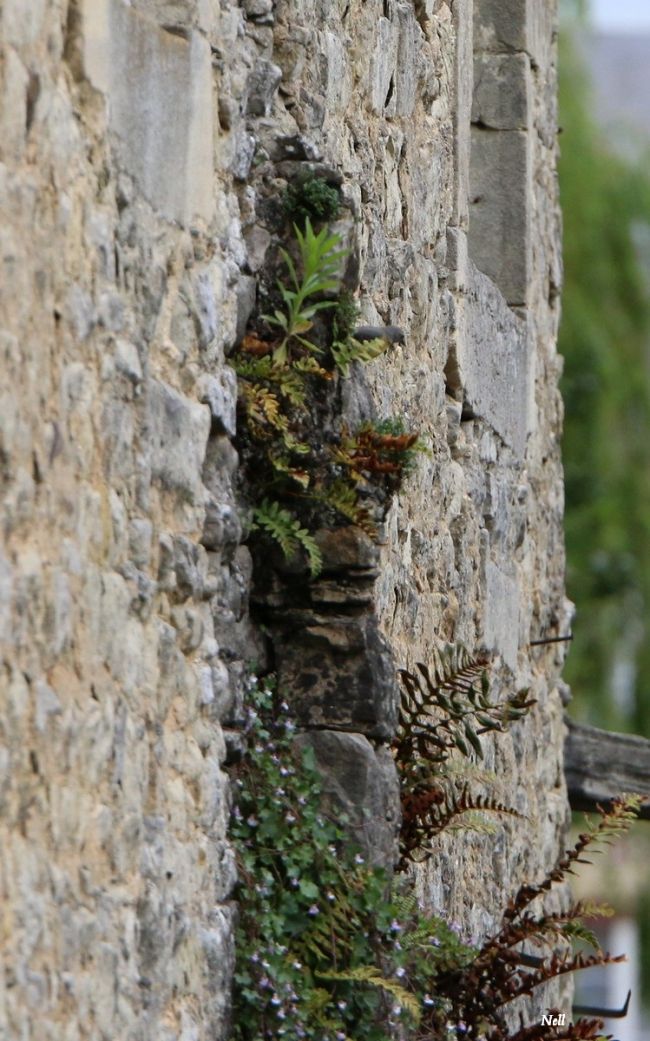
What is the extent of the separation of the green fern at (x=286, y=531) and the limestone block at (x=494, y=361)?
1597mm

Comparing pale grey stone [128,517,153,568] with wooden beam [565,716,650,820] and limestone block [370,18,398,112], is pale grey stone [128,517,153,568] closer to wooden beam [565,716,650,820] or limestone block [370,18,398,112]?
limestone block [370,18,398,112]

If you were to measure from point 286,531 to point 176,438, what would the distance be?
1.69 ft

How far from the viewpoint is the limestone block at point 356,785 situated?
11.5 ft

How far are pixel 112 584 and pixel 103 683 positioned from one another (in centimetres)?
14

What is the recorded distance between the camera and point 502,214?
250 inches

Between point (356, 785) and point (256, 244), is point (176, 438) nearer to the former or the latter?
point (256, 244)

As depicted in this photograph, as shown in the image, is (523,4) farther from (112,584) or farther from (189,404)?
(112,584)

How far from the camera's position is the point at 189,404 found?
3.11 metres

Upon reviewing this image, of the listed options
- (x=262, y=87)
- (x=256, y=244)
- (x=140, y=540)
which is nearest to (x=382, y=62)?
(x=262, y=87)

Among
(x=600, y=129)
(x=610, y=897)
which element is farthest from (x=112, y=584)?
(x=610, y=897)

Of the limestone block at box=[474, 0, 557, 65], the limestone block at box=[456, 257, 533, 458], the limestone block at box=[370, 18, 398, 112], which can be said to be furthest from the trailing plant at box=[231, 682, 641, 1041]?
the limestone block at box=[474, 0, 557, 65]

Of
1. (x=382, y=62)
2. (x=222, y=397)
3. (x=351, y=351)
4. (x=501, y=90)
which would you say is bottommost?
(x=222, y=397)

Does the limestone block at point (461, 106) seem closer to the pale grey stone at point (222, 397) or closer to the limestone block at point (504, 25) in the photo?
the limestone block at point (504, 25)

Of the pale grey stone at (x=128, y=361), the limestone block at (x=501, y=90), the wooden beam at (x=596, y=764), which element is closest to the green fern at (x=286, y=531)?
the pale grey stone at (x=128, y=361)
